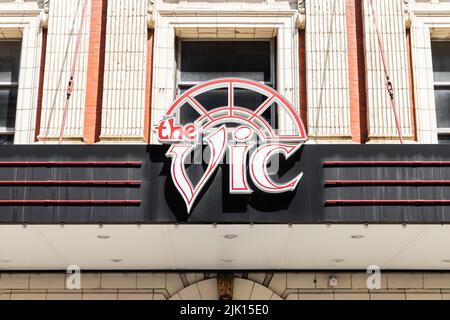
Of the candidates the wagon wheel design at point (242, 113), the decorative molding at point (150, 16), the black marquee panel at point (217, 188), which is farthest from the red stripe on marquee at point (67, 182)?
the decorative molding at point (150, 16)

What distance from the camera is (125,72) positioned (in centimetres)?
1547

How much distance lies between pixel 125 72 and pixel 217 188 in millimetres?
4622

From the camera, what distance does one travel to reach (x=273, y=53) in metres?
16.5

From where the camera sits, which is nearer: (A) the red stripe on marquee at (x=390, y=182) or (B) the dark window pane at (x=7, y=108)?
(A) the red stripe on marquee at (x=390, y=182)

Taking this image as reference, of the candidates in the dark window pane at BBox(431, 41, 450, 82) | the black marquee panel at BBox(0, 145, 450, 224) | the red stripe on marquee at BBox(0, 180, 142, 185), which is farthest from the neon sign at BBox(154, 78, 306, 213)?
the dark window pane at BBox(431, 41, 450, 82)

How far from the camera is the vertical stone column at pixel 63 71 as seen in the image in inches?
598

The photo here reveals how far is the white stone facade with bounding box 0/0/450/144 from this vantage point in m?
15.2

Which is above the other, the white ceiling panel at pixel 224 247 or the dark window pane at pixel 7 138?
the dark window pane at pixel 7 138

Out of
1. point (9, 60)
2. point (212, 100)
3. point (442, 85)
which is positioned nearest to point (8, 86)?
point (9, 60)

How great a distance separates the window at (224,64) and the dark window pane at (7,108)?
382 centimetres

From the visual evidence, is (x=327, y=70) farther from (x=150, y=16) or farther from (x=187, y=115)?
(x=150, y=16)

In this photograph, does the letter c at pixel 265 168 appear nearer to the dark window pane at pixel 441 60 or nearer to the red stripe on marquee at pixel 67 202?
the red stripe on marquee at pixel 67 202
